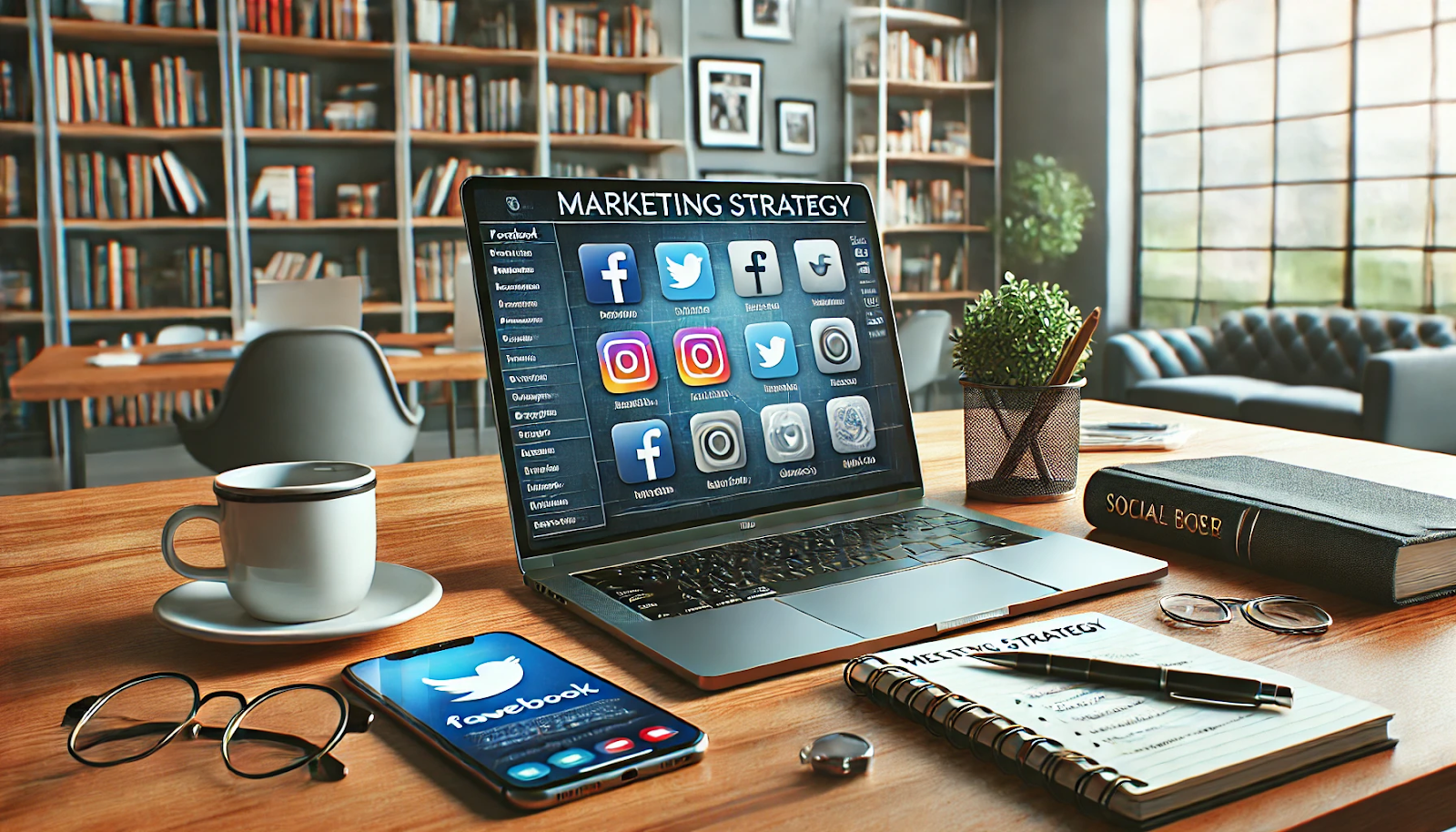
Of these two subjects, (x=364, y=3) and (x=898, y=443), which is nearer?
(x=898, y=443)

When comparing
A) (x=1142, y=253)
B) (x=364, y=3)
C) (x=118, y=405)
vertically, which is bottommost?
(x=118, y=405)

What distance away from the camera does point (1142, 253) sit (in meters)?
Result: 6.14

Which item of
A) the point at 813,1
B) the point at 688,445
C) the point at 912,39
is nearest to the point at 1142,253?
the point at 912,39

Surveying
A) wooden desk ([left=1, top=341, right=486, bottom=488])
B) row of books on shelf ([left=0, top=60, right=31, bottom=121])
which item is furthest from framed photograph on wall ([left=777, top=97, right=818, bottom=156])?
row of books on shelf ([left=0, top=60, right=31, bottom=121])

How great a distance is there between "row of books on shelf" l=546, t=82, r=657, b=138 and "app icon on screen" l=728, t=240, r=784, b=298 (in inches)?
183

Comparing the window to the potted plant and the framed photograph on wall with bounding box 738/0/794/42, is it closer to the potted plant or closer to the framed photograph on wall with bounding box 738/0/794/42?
the framed photograph on wall with bounding box 738/0/794/42

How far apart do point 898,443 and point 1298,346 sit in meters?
4.85

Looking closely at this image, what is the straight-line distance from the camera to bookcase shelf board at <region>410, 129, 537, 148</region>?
5004mm

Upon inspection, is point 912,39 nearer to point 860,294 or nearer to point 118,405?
point 118,405

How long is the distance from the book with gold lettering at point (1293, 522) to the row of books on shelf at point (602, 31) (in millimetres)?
4919

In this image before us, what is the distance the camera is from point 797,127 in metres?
6.10

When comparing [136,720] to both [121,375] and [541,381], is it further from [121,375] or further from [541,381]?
[121,375]

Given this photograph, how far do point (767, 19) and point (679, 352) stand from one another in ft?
18.3

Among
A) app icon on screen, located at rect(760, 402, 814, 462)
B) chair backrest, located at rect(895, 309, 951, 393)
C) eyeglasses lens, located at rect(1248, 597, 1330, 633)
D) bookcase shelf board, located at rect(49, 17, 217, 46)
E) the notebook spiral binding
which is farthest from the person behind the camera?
bookcase shelf board, located at rect(49, 17, 217, 46)
